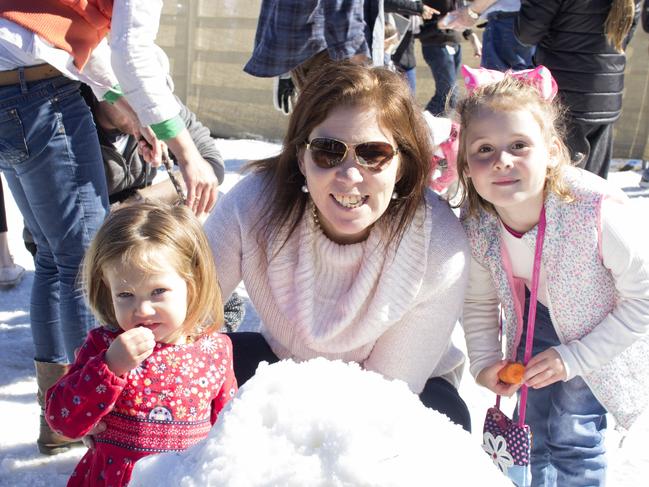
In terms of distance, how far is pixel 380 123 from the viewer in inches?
66.4

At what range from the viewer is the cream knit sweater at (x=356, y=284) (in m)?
1.75

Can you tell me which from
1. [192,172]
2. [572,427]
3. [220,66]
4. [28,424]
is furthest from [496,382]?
[220,66]

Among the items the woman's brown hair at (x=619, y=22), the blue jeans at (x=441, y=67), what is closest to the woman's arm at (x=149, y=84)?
the woman's brown hair at (x=619, y=22)

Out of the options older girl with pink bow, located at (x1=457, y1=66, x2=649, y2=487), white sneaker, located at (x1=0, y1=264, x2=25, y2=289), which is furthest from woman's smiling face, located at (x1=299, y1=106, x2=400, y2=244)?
white sneaker, located at (x1=0, y1=264, x2=25, y2=289)

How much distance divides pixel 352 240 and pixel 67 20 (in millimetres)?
921

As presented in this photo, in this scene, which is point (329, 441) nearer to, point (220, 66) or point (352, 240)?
point (352, 240)

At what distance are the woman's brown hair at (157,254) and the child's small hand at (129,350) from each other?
0.47ft

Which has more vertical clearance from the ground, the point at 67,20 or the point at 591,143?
the point at 67,20

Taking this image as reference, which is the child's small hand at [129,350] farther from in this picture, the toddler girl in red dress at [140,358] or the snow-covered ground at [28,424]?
the snow-covered ground at [28,424]

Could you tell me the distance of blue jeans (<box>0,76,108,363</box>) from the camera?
191 centimetres

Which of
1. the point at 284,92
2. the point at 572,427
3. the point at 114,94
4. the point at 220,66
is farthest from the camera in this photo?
the point at 220,66

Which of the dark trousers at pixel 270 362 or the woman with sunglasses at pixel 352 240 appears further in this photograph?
the dark trousers at pixel 270 362

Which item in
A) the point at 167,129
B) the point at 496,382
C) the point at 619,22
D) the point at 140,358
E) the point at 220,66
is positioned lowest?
the point at 220,66

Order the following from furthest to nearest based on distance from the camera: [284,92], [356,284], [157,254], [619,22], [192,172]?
[284,92] → [619,22] → [192,172] → [356,284] → [157,254]
